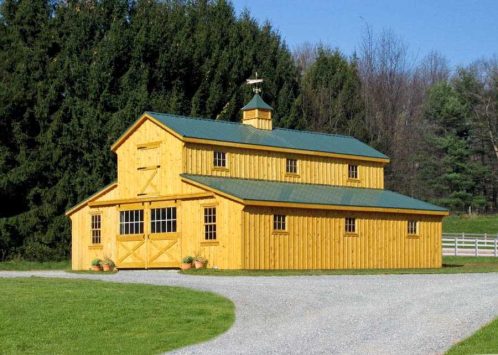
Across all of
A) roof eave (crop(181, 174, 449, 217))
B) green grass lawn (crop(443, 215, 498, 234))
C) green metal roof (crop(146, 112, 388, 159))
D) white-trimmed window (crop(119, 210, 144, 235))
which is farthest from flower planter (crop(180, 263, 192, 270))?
green grass lawn (crop(443, 215, 498, 234))

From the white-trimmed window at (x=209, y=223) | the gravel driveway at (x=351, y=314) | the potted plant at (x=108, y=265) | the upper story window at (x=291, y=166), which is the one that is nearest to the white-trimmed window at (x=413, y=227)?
the upper story window at (x=291, y=166)

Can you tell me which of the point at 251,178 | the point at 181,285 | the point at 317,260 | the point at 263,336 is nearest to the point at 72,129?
the point at 251,178

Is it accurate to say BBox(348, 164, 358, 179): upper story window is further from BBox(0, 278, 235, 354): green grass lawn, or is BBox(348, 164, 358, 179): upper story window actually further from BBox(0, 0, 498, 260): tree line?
BBox(0, 278, 235, 354): green grass lawn

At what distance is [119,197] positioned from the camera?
42.6 metres

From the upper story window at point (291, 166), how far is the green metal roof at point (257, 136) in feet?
2.08

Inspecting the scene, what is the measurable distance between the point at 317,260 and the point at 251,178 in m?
5.07

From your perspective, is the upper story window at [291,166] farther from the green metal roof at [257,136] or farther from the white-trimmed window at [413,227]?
the white-trimmed window at [413,227]

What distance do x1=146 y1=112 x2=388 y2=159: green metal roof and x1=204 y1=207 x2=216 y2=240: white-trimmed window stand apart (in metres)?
3.54

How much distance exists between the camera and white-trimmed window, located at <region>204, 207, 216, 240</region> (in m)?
38.0

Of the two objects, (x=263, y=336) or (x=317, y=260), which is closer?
(x=263, y=336)

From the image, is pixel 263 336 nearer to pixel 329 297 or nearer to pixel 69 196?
pixel 329 297

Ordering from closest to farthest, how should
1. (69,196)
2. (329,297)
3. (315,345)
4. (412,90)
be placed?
(315,345) → (329,297) → (69,196) → (412,90)

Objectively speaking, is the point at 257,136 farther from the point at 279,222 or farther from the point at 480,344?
the point at 480,344

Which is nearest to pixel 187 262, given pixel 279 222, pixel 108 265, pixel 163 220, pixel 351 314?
pixel 163 220
